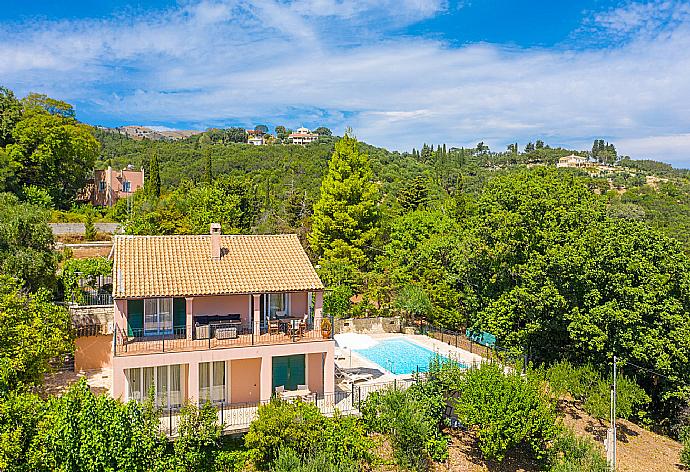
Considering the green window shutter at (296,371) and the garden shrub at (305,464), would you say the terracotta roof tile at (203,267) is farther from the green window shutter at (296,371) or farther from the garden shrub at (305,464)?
the garden shrub at (305,464)

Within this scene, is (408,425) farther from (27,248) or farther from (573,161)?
(573,161)

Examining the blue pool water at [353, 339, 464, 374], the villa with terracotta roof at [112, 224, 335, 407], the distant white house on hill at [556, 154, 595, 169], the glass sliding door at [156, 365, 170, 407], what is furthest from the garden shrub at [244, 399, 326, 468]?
the distant white house on hill at [556, 154, 595, 169]

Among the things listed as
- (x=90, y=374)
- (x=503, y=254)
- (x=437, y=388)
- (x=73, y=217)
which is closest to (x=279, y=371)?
(x=437, y=388)

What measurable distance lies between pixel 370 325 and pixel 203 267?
15.1m

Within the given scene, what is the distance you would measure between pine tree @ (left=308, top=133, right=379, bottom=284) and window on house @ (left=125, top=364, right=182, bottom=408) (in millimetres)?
23447

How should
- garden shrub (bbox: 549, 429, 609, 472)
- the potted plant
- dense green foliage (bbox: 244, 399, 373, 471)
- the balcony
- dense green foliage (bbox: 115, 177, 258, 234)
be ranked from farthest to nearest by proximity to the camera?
dense green foliage (bbox: 115, 177, 258, 234) < the potted plant < the balcony < garden shrub (bbox: 549, 429, 609, 472) < dense green foliage (bbox: 244, 399, 373, 471)

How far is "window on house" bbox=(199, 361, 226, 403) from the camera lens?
20.5 m

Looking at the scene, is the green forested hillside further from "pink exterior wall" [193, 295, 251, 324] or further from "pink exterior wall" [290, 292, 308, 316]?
"pink exterior wall" [290, 292, 308, 316]

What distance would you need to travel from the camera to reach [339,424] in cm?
1877

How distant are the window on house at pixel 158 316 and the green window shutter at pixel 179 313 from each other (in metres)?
0.15

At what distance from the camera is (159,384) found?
65.6ft

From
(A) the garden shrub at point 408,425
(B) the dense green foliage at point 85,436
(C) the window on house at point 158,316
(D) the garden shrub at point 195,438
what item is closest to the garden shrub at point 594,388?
(A) the garden shrub at point 408,425

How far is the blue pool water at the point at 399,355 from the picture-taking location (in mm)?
26609

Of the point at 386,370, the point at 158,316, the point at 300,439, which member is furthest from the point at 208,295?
the point at 386,370
